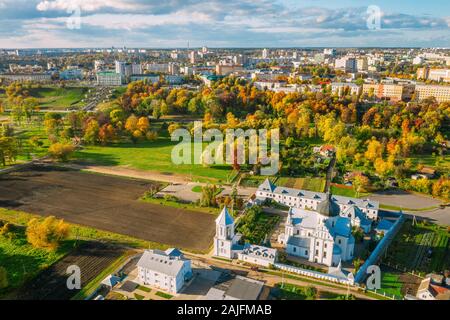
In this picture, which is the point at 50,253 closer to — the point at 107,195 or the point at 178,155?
the point at 107,195

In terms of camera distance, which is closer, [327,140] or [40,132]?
[327,140]

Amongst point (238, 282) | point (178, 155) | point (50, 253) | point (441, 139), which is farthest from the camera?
point (441, 139)

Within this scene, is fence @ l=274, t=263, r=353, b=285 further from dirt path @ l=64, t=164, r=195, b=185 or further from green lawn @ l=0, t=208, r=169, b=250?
dirt path @ l=64, t=164, r=195, b=185

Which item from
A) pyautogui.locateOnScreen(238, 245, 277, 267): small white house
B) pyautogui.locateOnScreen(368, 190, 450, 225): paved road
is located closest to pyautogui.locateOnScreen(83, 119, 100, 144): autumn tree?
pyautogui.locateOnScreen(238, 245, 277, 267): small white house

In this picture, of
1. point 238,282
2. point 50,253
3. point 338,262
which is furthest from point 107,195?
point 338,262

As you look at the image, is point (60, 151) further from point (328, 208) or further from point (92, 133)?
point (328, 208)

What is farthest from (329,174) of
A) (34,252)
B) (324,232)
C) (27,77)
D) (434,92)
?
(27,77)
